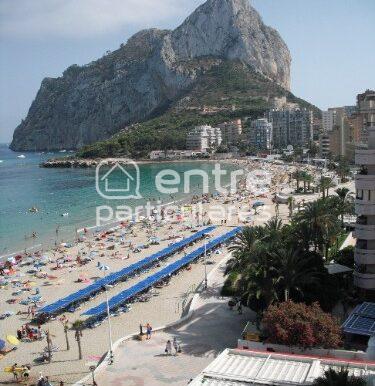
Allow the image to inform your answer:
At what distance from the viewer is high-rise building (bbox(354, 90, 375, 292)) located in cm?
1944

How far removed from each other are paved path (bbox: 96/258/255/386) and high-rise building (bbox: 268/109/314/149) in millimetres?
124268

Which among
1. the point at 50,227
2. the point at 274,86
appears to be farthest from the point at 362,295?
the point at 274,86

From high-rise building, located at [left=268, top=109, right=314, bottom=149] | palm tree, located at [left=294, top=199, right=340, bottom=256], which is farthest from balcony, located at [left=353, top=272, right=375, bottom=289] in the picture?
high-rise building, located at [left=268, top=109, right=314, bottom=149]

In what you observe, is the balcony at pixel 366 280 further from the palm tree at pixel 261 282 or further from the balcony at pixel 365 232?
the palm tree at pixel 261 282

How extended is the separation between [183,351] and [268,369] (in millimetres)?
4901

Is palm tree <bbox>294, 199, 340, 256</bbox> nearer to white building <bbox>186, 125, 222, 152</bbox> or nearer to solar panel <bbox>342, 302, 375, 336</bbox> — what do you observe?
solar panel <bbox>342, 302, 375, 336</bbox>

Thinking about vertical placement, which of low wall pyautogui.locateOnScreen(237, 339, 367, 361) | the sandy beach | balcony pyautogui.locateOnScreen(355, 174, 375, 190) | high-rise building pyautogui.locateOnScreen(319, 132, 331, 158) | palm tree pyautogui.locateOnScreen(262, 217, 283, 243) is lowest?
the sandy beach

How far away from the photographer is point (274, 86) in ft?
626

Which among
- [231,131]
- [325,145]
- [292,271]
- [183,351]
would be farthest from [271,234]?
[231,131]

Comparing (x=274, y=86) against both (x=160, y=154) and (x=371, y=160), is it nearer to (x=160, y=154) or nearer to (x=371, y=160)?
(x=160, y=154)

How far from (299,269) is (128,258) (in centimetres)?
1816

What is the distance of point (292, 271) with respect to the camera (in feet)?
61.7

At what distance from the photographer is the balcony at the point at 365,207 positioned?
19.5 meters

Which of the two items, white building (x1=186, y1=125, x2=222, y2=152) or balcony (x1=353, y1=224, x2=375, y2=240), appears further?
white building (x1=186, y1=125, x2=222, y2=152)
